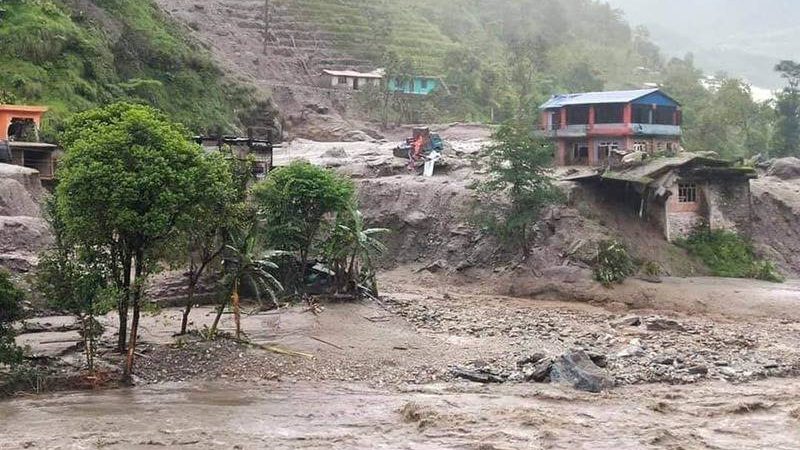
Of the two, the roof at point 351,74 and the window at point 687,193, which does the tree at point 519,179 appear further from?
the roof at point 351,74

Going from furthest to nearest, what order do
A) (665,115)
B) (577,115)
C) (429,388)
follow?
(577,115) → (665,115) → (429,388)

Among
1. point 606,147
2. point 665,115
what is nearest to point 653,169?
point 606,147

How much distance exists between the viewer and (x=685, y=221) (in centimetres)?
4044

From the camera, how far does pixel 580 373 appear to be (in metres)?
23.7

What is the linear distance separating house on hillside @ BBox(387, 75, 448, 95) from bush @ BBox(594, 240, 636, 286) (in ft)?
117

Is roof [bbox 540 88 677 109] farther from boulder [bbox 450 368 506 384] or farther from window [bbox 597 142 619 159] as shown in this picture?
boulder [bbox 450 368 506 384]

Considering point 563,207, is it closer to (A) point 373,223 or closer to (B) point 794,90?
(A) point 373,223

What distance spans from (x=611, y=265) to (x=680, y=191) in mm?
6748

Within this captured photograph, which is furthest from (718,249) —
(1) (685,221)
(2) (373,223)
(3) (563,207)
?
(2) (373,223)

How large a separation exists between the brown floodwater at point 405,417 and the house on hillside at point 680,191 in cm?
1663

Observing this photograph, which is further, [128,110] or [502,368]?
[502,368]

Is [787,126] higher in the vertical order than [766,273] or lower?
higher

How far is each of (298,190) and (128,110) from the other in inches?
298

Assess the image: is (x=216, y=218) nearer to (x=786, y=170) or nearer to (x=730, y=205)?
(x=730, y=205)
